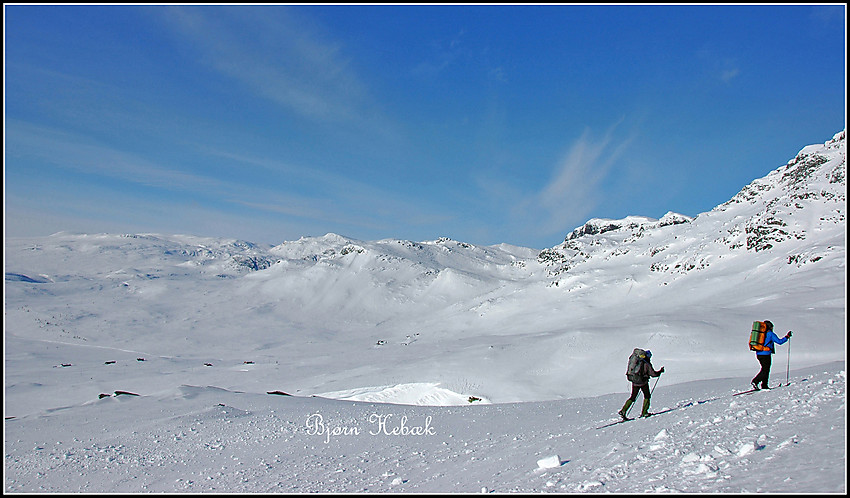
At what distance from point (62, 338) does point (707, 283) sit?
7511 cm

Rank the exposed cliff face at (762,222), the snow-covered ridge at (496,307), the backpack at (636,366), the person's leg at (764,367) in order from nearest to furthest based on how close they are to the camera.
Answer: the backpack at (636,366)
the person's leg at (764,367)
the snow-covered ridge at (496,307)
the exposed cliff face at (762,222)

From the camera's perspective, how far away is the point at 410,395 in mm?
25391

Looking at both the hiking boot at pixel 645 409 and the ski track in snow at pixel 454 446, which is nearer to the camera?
the ski track in snow at pixel 454 446

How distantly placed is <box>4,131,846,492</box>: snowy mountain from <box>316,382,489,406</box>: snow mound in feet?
0.55

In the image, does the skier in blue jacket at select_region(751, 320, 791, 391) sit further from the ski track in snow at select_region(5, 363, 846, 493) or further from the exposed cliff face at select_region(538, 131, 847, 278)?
the exposed cliff face at select_region(538, 131, 847, 278)

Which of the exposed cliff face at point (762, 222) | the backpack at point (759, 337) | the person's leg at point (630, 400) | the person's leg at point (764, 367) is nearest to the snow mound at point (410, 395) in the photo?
the person's leg at point (630, 400)

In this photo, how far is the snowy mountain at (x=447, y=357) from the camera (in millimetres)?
9453

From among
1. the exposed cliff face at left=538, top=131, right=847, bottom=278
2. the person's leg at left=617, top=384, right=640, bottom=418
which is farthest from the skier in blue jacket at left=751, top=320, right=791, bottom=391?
the exposed cliff face at left=538, top=131, right=847, bottom=278

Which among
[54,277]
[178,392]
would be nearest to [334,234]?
[54,277]

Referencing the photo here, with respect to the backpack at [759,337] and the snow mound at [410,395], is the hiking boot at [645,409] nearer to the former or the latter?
the backpack at [759,337]

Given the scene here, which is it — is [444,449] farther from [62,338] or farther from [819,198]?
[62,338]

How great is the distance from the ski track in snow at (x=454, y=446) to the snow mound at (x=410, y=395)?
6659mm

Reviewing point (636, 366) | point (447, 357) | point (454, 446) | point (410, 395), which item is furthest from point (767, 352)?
point (447, 357)

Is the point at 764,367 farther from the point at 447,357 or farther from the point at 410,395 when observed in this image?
the point at 447,357
